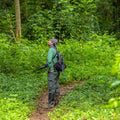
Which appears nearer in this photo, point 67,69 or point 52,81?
point 52,81

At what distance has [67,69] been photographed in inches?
417

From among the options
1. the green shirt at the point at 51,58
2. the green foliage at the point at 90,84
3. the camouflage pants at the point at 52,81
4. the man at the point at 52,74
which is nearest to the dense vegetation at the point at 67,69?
the green foliage at the point at 90,84

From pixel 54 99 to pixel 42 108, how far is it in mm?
460

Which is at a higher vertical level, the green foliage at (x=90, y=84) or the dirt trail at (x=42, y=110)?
the green foliage at (x=90, y=84)

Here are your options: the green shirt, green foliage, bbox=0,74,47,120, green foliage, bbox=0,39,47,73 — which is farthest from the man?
green foliage, bbox=0,39,47,73

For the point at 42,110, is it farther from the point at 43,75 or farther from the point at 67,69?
the point at 67,69

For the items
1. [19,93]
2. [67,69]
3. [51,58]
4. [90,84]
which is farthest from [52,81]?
[67,69]

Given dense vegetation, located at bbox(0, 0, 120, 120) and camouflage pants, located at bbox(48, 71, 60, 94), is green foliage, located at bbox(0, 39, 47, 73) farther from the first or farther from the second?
camouflage pants, located at bbox(48, 71, 60, 94)

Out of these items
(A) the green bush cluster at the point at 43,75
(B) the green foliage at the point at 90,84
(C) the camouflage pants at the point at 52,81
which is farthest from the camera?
(C) the camouflage pants at the point at 52,81

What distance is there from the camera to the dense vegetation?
5.88 meters

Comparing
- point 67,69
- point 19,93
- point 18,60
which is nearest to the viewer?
point 19,93

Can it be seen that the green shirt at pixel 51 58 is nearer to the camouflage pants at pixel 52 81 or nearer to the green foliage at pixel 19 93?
the camouflage pants at pixel 52 81

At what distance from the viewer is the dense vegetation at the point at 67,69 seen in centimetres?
588

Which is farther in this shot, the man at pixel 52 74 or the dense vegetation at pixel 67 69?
the man at pixel 52 74
